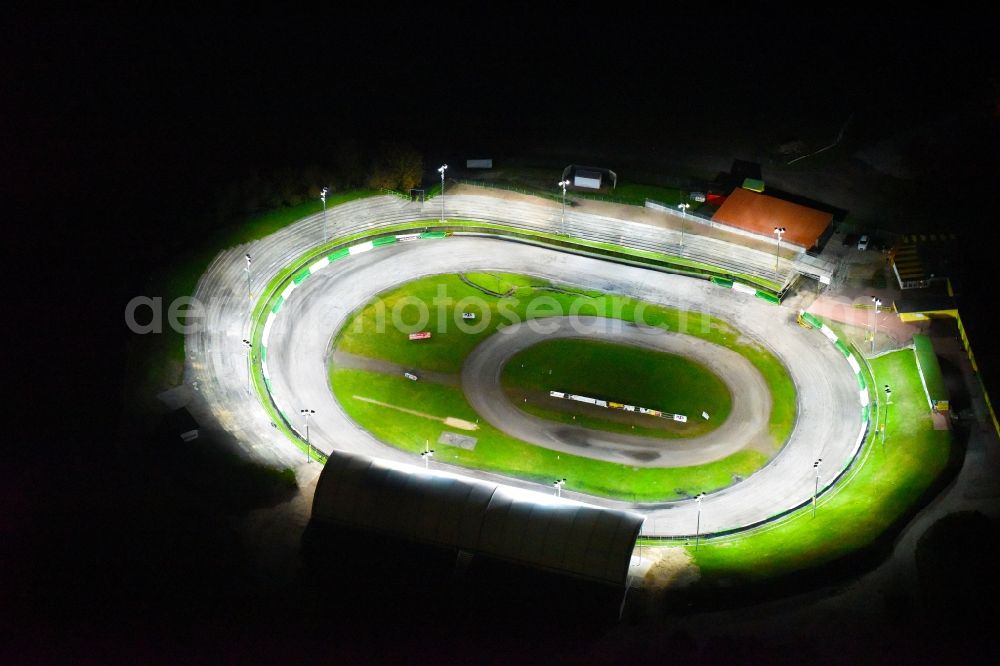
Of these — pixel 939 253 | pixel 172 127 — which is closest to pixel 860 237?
pixel 939 253

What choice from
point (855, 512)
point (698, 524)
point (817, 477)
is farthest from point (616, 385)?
point (855, 512)

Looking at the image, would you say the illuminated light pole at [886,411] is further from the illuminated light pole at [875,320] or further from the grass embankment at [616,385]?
the grass embankment at [616,385]

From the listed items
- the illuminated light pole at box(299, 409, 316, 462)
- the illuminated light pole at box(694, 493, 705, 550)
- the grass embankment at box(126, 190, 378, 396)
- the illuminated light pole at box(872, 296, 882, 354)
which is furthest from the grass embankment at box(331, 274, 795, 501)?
the grass embankment at box(126, 190, 378, 396)

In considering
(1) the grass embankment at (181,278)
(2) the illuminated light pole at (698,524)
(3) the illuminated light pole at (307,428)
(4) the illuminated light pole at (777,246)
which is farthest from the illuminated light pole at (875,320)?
(1) the grass embankment at (181,278)

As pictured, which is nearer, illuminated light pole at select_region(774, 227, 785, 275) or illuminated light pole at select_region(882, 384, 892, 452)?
illuminated light pole at select_region(882, 384, 892, 452)

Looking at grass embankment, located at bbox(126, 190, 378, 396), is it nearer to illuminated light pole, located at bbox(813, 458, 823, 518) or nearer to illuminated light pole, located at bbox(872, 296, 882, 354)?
illuminated light pole, located at bbox(872, 296, 882, 354)

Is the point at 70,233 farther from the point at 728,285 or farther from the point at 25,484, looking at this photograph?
the point at 728,285
